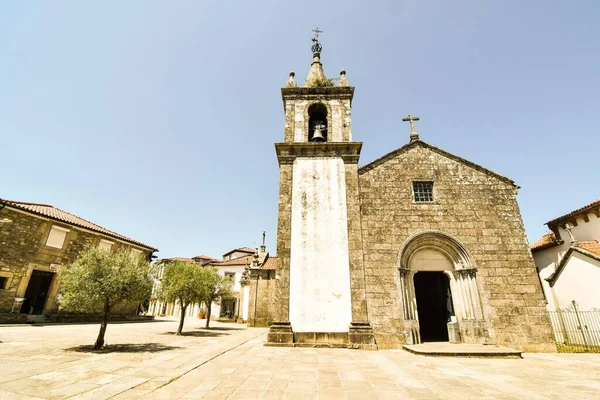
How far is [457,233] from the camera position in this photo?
1138cm

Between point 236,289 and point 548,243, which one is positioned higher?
point 548,243

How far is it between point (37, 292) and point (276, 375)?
2185 centimetres

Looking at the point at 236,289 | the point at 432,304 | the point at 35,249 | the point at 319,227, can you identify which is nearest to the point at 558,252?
the point at 432,304

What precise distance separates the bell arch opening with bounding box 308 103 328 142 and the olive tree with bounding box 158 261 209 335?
32.0ft

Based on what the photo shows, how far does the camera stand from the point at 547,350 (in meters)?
9.80

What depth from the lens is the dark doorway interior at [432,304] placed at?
14.2m

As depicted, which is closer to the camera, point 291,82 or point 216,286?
point 291,82

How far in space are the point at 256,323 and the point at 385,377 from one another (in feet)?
59.9

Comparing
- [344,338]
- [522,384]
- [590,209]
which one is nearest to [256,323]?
[344,338]

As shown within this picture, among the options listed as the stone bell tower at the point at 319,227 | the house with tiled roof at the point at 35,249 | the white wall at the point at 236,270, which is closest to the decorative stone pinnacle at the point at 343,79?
the stone bell tower at the point at 319,227

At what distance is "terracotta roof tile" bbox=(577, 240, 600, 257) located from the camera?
10.9 metres

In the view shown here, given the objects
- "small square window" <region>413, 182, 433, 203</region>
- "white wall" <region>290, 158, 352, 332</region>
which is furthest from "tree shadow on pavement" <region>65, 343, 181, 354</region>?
"small square window" <region>413, 182, 433, 203</region>

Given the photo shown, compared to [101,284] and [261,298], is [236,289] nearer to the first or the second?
[261,298]

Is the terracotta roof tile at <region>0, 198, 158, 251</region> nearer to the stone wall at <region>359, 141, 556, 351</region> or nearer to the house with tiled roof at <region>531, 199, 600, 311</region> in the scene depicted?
A: the stone wall at <region>359, 141, 556, 351</region>
